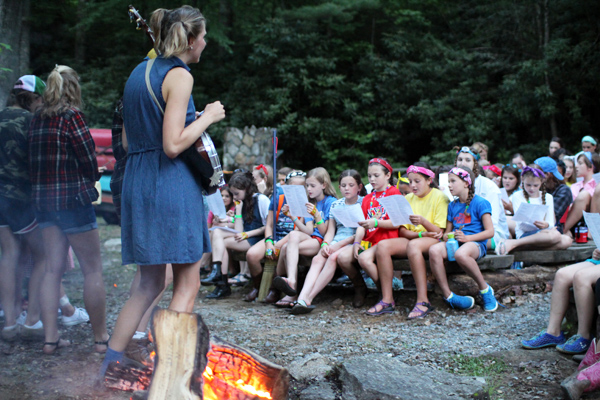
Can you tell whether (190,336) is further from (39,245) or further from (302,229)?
(302,229)

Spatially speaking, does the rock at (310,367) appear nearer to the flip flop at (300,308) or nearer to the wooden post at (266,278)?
the flip flop at (300,308)

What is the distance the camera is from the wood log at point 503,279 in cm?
504

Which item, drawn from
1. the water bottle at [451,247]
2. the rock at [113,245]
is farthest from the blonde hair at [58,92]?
the rock at [113,245]

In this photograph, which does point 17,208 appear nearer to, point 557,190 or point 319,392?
point 319,392

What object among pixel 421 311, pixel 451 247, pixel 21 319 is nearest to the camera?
pixel 21 319

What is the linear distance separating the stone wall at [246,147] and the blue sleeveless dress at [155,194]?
1150cm

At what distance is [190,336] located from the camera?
7.67ft

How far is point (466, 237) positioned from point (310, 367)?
226 cm

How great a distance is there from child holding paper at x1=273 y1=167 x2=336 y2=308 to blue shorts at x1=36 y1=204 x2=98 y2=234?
2.30 meters

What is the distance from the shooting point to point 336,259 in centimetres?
536

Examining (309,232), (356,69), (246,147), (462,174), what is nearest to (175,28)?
(462,174)

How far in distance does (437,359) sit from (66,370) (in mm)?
2357

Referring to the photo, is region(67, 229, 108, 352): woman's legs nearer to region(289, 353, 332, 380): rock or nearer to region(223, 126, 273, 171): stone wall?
region(289, 353, 332, 380): rock

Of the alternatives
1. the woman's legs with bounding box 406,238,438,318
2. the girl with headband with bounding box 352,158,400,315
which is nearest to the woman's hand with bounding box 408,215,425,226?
the woman's legs with bounding box 406,238,438,318
